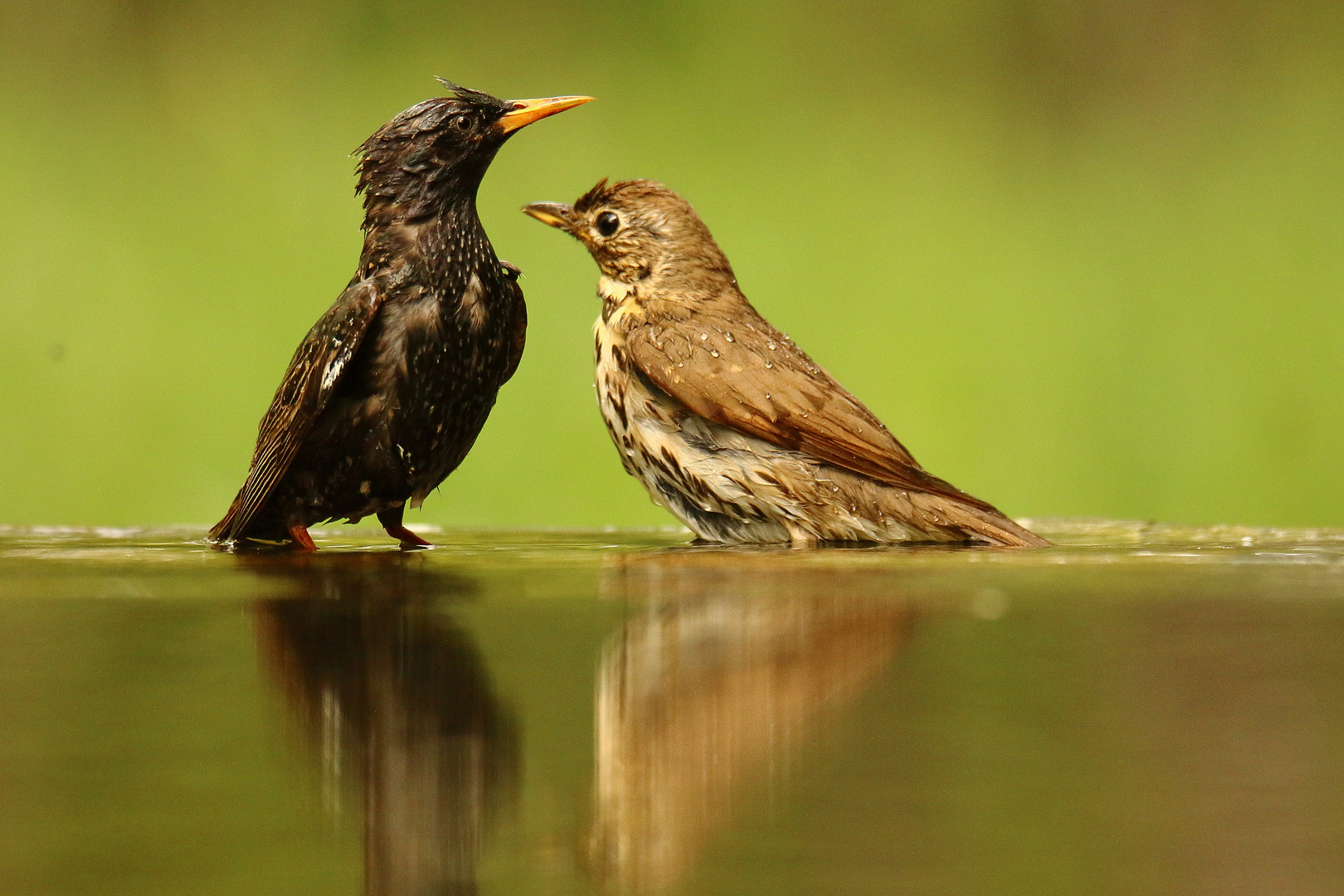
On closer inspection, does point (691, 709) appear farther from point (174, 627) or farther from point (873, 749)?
point (174, 627)

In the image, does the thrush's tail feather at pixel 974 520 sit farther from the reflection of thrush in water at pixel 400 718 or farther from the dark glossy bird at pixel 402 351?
the reflection of thrush in water at pixel 400 718

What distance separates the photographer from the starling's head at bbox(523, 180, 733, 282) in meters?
3.37

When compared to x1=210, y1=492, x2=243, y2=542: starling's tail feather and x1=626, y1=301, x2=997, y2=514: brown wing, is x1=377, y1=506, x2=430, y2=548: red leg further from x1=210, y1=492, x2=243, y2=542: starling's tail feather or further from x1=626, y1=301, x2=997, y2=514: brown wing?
x1=626, y1=301, x2=997, y2=514: brown wing

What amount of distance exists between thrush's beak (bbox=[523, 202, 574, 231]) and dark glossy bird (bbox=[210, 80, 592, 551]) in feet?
1.79

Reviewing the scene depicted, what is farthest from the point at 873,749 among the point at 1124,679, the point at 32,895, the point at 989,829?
the point at 32,895

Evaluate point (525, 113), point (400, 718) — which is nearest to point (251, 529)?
point (525, 113)

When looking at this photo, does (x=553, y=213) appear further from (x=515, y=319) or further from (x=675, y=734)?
(x=675, y=734)

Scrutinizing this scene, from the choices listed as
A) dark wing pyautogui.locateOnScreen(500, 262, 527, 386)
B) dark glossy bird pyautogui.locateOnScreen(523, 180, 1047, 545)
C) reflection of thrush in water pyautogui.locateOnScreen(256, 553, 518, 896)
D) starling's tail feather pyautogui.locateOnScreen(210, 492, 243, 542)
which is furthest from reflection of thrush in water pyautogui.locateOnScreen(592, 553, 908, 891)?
starling's tail feather pyautogui.locateOnScreen(210, 492, 243, 542)

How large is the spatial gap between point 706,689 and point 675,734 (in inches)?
5.6

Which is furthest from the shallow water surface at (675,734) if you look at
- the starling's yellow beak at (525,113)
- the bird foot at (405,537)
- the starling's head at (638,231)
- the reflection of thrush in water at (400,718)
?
the starling's head at (638,231)

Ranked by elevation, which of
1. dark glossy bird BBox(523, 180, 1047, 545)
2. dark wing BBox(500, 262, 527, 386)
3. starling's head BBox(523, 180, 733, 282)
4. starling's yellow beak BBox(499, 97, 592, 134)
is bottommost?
dark glossy bird BBox(523, 180, 1047, 545)

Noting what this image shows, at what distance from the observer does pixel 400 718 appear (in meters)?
1.32

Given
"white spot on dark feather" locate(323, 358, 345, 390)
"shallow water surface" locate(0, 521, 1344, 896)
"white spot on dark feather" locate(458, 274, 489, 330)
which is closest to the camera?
"shallow water surface" locate(0, 521, 1344, 896)

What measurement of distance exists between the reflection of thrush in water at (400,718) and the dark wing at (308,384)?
638mm
